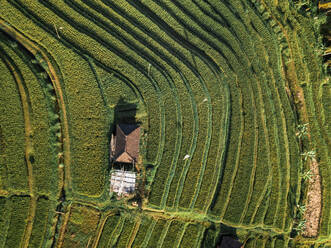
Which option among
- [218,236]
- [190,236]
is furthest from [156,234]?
[218,236]

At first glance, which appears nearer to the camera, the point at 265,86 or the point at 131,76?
the point at 131,76

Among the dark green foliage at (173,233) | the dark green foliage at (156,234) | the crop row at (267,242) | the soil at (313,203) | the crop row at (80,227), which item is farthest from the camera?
the soil at (313,203)

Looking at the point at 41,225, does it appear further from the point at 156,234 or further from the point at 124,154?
the point at 156,234

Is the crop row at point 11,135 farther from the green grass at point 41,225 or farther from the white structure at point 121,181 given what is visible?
the white structure at point 121,181

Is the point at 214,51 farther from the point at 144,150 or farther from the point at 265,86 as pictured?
the point at 144,150

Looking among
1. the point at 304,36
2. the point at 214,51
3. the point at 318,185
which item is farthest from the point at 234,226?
the point at 304,36

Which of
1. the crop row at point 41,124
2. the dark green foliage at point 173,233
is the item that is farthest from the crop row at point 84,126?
the dark green foliage at point 173,233
